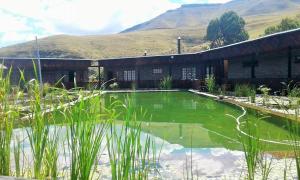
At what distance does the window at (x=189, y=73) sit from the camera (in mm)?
29525

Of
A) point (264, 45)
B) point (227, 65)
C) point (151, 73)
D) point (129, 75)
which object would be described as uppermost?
point (264, 45)

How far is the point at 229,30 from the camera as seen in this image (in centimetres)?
6575

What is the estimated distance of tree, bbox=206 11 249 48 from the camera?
6550 cm

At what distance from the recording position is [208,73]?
2775cm

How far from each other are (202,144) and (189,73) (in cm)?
2280

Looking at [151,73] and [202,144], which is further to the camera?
[151,73]

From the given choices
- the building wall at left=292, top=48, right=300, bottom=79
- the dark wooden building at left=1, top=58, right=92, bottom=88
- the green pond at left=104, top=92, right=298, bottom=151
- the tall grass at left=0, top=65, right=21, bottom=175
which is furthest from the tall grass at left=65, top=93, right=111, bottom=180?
the dark wooden building at left=1, top=58, right=92, bottom=88

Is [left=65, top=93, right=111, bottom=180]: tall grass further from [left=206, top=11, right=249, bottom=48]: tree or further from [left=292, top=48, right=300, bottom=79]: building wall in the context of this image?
[left=206, top=11, right=249, bottom=48]: tree

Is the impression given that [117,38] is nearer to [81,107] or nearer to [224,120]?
[224,120]

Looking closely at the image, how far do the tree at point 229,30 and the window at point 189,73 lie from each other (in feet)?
123

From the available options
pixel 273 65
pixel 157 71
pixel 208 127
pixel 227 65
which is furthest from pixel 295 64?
pixel 157 71

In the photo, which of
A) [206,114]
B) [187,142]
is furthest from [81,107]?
[206,114]

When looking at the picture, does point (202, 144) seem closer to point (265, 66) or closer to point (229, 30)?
point (265, 66)

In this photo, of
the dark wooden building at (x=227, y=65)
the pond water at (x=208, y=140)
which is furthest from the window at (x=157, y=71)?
the pond water at (x=208, y=140)
